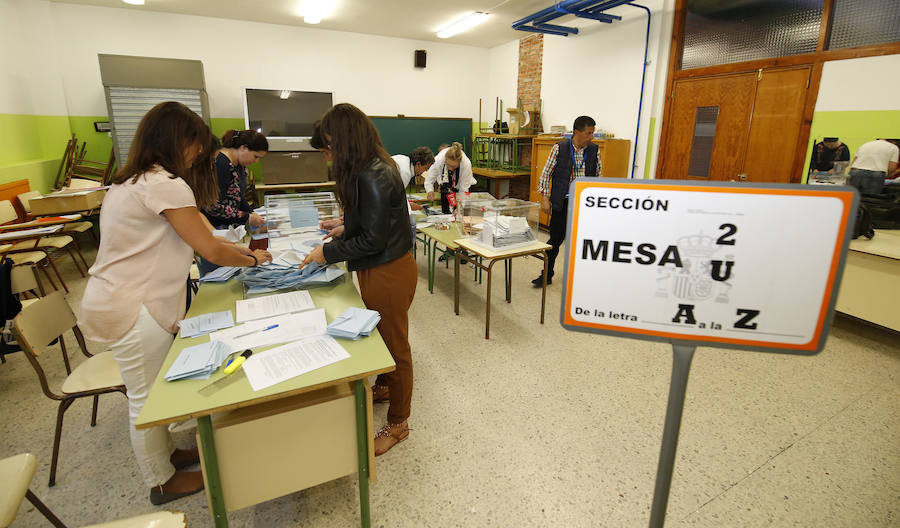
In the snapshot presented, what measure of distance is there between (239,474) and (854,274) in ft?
13.7

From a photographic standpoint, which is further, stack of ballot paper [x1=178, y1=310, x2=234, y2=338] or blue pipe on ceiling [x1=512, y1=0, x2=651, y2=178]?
blue pipe on ceiling [x1=512, y1=0, x2=651, y2=178]

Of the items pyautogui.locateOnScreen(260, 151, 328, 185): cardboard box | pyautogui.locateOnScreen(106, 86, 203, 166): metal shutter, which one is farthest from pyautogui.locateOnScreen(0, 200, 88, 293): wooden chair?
pyautogui.locateOnScreen(260, 151, 328, 185): cardboard box

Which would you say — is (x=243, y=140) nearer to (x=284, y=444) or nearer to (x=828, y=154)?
(x=284, y=444)

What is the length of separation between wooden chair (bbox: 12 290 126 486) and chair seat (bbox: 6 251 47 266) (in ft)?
7.16

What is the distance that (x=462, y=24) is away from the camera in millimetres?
6625

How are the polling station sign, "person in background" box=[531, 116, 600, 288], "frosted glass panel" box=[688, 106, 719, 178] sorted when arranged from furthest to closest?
"frosted glass panel" box=[688, 106, 719, 178] < "person in background" box=[531, 116, 600, 288] < the polling station sign

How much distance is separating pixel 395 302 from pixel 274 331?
22.0 inches

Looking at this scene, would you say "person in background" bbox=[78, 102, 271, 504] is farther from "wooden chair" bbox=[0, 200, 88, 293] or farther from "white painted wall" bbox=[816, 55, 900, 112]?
"white painted wall" bbox=[816, 55, 900, 112]

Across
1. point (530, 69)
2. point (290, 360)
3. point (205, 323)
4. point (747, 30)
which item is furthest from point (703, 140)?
point (205, 323)

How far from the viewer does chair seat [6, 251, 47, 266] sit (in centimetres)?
363

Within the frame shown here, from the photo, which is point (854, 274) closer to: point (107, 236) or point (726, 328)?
point (726, 328)

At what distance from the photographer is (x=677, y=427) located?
89 cm

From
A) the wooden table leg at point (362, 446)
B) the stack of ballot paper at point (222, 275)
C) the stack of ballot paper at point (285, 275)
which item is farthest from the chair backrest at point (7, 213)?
the wooden table leg at point (362, 446)

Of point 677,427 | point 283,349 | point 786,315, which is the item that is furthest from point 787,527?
point 283,349
